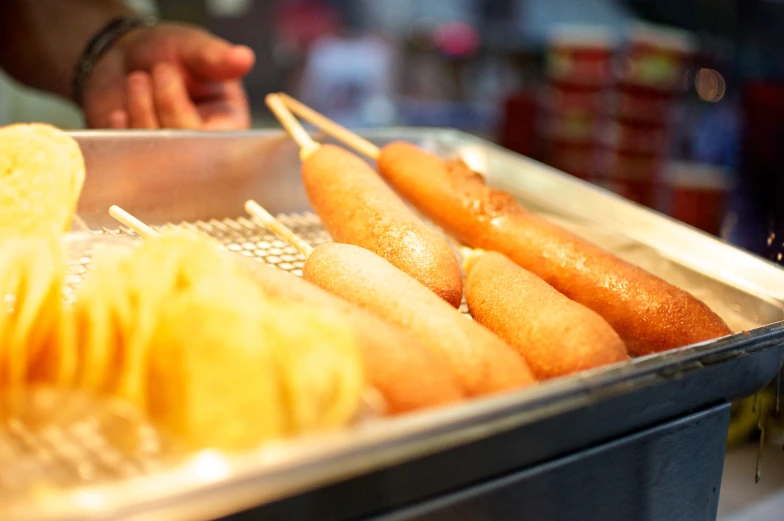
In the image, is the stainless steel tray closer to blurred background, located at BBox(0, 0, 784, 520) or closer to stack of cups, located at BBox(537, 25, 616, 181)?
blurred background, located at BBox(0, 0, 784, 520)

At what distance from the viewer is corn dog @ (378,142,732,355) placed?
1.17 metres

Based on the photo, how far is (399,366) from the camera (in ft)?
2.68

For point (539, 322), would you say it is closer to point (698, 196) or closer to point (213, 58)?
point (213, 58)

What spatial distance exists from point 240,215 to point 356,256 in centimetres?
70

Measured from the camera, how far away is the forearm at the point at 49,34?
98.9 inches

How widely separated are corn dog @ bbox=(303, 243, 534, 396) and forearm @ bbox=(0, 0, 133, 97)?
1856 mm

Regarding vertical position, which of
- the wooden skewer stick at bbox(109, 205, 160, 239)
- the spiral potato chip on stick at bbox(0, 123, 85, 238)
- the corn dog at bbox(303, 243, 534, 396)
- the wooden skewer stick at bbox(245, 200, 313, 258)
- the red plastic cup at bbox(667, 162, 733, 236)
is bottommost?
the red plastic cup at bbox(667, 162, 733, 236)

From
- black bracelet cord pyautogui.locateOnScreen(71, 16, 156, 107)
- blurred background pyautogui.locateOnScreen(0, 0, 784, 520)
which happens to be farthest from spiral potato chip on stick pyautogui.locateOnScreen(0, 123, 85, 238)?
blurred background pyautogui.locateOnScreen(0, 0, 784, 520)

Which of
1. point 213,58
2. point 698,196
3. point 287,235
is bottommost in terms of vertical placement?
point 698,196

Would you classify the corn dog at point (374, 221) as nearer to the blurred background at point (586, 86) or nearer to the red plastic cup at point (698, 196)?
the blurred background at point (586, 86)

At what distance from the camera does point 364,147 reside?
5.96ft

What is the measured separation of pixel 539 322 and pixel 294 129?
972 mm

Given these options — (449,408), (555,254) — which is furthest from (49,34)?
(449,408)

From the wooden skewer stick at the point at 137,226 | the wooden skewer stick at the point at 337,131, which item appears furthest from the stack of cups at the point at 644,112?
the wooden skewer stick at the point at 137,226
